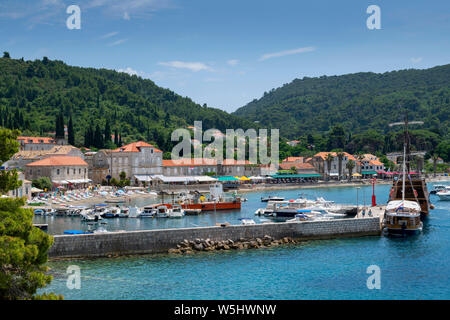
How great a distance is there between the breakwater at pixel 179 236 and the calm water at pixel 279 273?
3.01ft

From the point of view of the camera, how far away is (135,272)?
85.0 ft

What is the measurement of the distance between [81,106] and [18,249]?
146 metres

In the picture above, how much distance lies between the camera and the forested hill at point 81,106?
126812 mm

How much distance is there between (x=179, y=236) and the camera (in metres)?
31.4

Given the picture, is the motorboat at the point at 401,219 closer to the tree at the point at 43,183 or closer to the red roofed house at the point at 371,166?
the tree at the point at 43,183

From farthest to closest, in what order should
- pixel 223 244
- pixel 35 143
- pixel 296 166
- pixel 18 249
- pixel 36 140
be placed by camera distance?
1. pixel 296 166
2. pixel 36 140
3. pixel 35 143
4. pixel 223 244
5. pixel 18 249

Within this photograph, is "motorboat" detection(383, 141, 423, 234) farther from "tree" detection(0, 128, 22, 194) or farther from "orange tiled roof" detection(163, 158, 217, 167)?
"orange tiled roof" detection(163, 158, 217, 167)

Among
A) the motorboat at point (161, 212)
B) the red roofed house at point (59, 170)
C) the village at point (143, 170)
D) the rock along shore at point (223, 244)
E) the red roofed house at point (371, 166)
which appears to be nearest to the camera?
the rock along shore at point (223, 244)

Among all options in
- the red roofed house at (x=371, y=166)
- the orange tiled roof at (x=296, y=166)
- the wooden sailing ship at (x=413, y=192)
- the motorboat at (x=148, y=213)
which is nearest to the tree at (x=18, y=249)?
the motorboat at (x=148, y=213)

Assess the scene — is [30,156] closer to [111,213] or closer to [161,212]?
[111,213]

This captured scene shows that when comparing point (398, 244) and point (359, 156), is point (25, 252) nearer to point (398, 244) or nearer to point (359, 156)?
point (398, 244)

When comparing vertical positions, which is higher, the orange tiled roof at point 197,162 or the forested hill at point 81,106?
the forested hill at point 81,106

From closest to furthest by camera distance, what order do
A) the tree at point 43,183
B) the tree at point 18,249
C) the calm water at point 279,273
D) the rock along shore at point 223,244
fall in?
the tree at point 18,249 < the calm water at point 279,273 < the rock along shore at point 223,244 < the tree at point 43,183

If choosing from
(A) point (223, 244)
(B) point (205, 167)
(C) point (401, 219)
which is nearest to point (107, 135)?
(B) point (205, 167)
